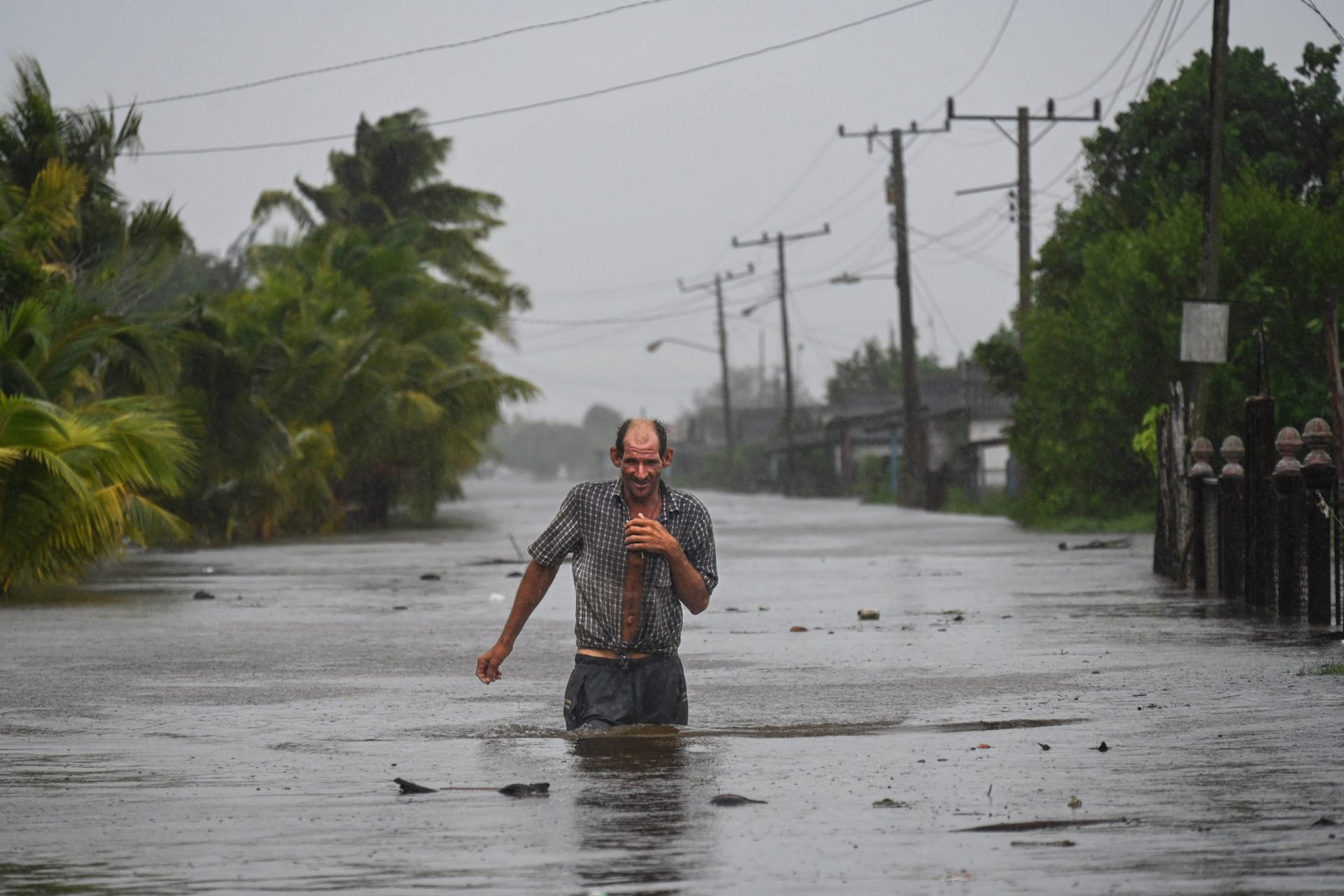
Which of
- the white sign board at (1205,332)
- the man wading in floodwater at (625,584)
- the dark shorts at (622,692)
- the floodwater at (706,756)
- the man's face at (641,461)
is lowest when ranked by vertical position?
the floodwater at (706,756)

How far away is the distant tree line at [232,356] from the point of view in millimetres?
20094

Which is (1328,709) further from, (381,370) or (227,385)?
(381,370)

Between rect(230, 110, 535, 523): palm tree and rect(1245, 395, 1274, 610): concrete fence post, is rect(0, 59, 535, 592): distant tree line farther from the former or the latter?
rect(1245, 395, 1274, 610): concrete fence post

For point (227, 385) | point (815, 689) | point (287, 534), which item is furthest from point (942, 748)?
point (287, 534)

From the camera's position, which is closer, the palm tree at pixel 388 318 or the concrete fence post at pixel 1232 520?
the concrete fence post at pixel 1232 520

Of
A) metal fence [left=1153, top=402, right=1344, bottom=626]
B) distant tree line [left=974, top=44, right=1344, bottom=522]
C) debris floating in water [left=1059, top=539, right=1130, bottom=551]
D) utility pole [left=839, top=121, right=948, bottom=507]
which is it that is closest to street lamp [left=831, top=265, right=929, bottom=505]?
utility pole [left=839, top=121, right=948, bottom=507]

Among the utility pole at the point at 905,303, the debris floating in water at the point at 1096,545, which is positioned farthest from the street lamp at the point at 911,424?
the debris floating in water at the point at 1096,545

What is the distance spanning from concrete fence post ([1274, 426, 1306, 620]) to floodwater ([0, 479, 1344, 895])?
0.45 meters

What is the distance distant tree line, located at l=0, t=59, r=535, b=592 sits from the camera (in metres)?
20.1

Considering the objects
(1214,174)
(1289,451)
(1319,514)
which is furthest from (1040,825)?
(1214,174)

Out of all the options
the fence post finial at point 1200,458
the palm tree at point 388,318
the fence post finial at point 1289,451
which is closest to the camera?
the fence post finial at point 1289,451

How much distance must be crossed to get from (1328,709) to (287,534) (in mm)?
35289

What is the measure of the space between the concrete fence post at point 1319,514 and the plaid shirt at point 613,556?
6.44 meters

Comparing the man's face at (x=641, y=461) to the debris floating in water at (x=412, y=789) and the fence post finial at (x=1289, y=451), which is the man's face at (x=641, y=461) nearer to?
the debris floating in water at (x=412, y=789)
